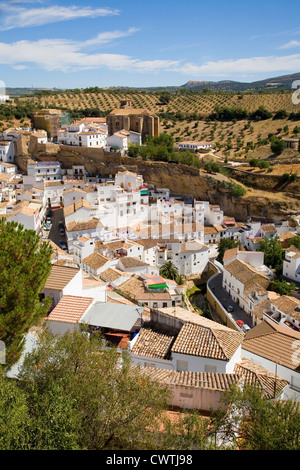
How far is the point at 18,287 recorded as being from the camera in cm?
740

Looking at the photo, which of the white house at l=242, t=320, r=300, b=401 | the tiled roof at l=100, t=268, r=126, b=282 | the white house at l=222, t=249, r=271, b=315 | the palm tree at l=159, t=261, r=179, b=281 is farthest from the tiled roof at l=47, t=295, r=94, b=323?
the palm tree at l=159, t=261, r=179, b=281

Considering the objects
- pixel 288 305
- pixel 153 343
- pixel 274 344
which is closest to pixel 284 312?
pixel 288 305

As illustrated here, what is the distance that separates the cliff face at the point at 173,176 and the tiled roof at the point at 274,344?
619 inches

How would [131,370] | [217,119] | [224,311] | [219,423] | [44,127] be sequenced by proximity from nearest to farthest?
[219,423]
[131,370]
[224,311]
[44,127]
[217,119]

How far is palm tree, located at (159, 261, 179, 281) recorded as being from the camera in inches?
847

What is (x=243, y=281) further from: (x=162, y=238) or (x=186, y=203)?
(x=186, y=203)

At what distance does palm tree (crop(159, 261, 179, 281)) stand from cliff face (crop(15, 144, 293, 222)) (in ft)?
31.6

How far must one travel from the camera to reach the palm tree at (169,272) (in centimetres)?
2152

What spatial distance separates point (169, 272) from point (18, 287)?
47.8 feet

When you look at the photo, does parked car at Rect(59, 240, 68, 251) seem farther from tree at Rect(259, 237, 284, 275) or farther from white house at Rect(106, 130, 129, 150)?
white house at Rect(106, 130, 129, 150)
